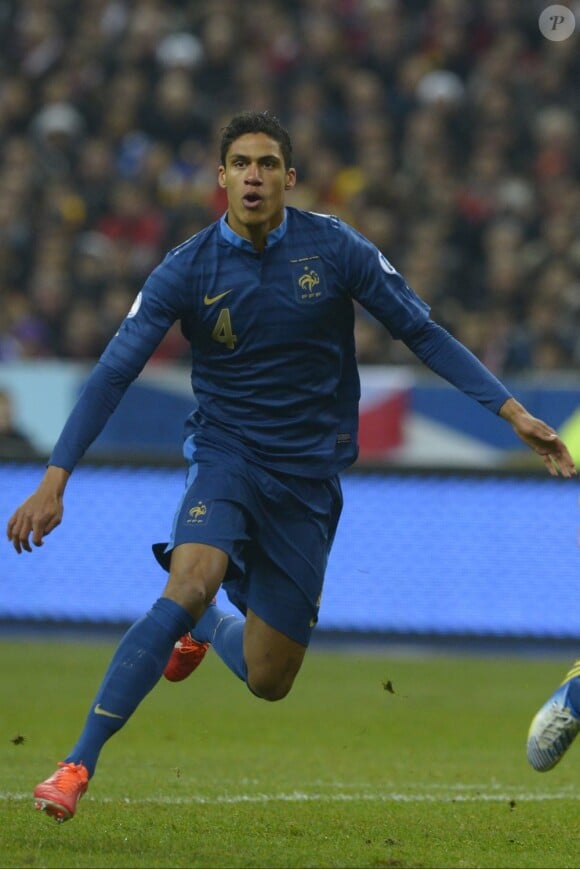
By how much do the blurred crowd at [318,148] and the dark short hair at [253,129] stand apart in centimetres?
780

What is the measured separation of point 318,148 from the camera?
14742 millimetres

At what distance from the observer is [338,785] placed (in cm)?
662

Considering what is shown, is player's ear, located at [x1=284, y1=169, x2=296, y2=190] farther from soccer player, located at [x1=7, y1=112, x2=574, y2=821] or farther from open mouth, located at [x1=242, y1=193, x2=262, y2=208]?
open mouth, located at [x1=242, y1=193, x2=262, y2=208]

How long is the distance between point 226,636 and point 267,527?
73 cm

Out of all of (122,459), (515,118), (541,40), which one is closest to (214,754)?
(122,459)

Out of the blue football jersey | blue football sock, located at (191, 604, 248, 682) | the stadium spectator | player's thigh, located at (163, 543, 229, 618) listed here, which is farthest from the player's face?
the stadium spectator

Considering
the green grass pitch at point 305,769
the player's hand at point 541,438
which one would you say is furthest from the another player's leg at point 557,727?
the player's hand at point 541,438

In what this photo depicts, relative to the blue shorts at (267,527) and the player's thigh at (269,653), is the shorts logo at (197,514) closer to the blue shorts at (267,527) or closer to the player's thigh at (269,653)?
the blue shorts at (267,527)

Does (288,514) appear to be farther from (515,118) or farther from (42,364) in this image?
(515,118)

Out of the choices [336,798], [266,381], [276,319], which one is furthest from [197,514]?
[336,798]

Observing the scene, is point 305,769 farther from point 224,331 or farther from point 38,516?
point 38,516

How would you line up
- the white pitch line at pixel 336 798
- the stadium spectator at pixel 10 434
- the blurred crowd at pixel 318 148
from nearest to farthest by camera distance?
the white pitch line at pixel 336 798
the stadium spectator at pixel 10 434
the blurred crowd at pixel 318 148

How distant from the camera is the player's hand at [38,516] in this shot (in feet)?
16.2

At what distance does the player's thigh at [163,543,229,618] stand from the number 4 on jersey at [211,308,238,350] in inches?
29.0
